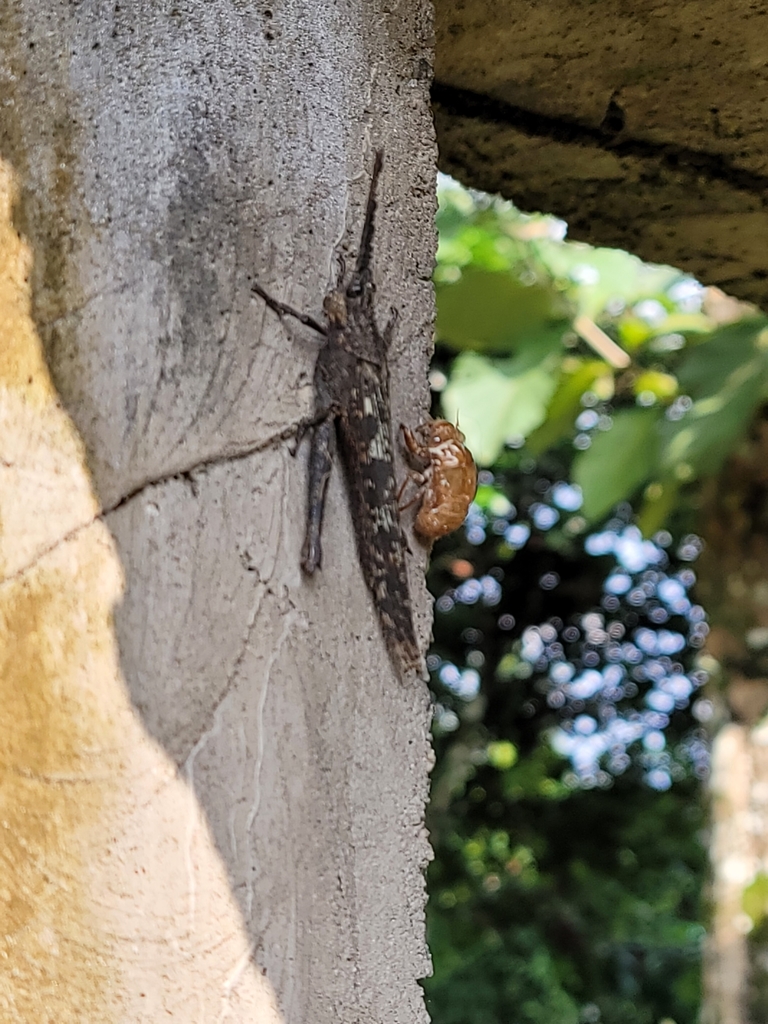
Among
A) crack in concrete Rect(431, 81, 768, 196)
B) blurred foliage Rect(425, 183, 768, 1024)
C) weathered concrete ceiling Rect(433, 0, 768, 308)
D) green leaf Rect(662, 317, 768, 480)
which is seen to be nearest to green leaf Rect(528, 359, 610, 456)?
green leaf Rect(662, 317, 768, 480)

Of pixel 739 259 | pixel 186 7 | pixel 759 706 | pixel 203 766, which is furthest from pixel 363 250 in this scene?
pixel 759 706

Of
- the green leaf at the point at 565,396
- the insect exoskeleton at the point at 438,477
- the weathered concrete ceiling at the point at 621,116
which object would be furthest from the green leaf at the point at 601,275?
the insect exoskeleton at the point at 438,477

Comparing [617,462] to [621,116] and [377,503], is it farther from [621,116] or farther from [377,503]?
[377,503]

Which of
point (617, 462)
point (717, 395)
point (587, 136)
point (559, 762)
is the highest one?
point (587, 136)

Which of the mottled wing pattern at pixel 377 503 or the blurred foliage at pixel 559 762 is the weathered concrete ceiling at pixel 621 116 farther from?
the blurred foliage at pixel 559 762

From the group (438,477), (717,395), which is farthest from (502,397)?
(438,477)
